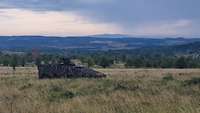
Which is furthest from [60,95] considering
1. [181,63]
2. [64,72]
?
[181,63]

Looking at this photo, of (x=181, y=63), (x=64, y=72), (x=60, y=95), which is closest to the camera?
(x=60, y=95)

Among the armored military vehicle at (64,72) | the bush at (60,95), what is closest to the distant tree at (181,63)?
the armored military vehicle at (64,72)

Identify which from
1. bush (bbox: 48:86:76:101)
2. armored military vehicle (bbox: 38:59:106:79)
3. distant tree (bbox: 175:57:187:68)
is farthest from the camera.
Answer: distant tree (bbox: 175:57:187:68)

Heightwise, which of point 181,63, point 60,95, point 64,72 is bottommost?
point 181,63

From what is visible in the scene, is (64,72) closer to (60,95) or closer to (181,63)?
(60,95)

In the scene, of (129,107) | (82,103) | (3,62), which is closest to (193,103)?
(129,107)

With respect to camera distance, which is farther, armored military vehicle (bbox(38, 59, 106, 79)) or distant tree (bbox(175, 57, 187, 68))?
distant tree (bbox(175, 57, 187, 68))

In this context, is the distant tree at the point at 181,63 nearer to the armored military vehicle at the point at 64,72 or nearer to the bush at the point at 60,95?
the armored military vehicle at the point at 64,72

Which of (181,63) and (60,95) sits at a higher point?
(60,95)

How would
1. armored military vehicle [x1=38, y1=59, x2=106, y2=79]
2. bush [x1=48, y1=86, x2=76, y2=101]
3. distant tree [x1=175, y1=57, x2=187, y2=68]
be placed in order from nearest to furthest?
bush [x1=48, y1=86, x2=76, y2=101] < armored military vehicle [x1=38, y1=59, x2=106, y2=79] < distant tree [x1=175, y1=57, x2=187, y2=68]

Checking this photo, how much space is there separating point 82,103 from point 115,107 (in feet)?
5.75

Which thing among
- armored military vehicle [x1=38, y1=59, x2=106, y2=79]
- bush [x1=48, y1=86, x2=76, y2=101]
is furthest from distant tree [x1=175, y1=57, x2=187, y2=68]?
bush [x1=48, y1=86, x2=76, y2=101]

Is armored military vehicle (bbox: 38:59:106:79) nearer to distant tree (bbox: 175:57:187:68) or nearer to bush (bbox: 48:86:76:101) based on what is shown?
bush (bbox: 48:86:76:101)

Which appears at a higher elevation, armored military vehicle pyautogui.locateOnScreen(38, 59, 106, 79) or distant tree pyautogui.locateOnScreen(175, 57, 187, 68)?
armored military vehicle pyautogui.locateOnScreen(38, 59, 106, 79)
